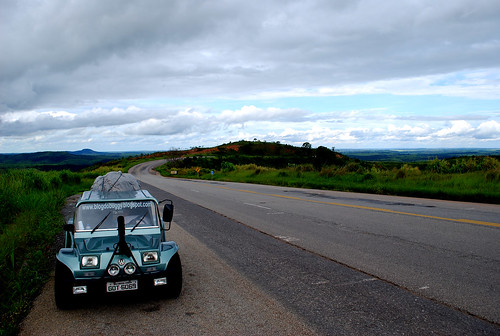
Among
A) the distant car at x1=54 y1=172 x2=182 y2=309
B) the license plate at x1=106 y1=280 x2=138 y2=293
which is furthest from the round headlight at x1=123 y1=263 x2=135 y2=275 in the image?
the license plate at x1=106 y1=280 x2=138 y2=293

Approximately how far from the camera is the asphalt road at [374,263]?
445 cm

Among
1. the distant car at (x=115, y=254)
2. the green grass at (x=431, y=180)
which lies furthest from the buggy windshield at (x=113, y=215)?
the green grass at (x=431, y=180)

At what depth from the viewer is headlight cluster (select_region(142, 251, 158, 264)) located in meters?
4.90

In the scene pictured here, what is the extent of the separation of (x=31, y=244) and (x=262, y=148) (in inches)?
4011

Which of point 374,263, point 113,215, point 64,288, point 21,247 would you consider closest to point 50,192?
point 21,247

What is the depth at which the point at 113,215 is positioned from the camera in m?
5.58

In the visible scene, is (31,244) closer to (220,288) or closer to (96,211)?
(96,211)

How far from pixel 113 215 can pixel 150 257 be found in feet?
3.45

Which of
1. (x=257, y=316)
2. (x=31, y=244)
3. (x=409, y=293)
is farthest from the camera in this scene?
(x=31, y=244)

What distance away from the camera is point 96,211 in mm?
5551

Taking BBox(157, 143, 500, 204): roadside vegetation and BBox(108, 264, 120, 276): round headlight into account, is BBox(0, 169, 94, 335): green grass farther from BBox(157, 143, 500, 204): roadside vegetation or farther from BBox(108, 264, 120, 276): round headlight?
BBox(157, 143, 500, 204): roadside vegetation

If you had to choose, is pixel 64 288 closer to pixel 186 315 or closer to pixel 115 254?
pixel 115 254

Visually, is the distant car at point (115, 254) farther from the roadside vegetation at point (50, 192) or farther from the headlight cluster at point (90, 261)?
the roadside vegetation at point (50, 192)

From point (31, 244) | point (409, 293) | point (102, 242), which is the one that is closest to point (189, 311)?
point (102, 242)
